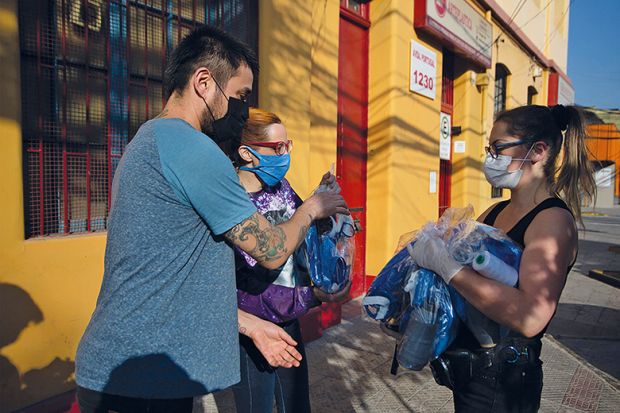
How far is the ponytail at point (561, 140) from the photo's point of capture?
1967 mm

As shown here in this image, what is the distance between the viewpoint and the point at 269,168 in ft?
7.46

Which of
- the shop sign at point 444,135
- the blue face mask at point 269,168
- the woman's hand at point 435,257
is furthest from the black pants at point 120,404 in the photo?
the shop sign at point 444,135

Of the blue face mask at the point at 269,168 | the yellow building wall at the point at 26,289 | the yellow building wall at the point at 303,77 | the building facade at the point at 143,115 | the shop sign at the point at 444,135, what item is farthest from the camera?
the shop sign at the point at 444,135

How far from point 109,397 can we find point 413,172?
6.22 meters

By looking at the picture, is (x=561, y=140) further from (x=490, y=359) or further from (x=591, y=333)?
(x=591, y=333)

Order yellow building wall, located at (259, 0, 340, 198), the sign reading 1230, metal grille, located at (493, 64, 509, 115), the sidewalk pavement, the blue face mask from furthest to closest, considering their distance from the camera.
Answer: metal grille, located at (493, 64, 509, 115), the sign reading 1230, yellow building wall, located at (259, 0, 340, 198), the sidewalk pavement, the blue face mask

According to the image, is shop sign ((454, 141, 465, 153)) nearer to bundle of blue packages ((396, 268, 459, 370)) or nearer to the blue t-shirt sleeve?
bundle of blue packages ((396, 268, 459, 370))

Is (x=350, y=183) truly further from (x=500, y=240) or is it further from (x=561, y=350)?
(x=500, y=240)

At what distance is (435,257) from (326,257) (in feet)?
1.77

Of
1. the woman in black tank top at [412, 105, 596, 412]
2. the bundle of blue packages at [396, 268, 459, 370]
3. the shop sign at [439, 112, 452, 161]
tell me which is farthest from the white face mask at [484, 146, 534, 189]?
the shop sign at [439, 112, 452, 161]

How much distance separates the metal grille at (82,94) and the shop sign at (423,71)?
4162 mm

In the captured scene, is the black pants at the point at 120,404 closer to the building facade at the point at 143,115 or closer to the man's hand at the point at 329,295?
the man's hand at the point at 329,295

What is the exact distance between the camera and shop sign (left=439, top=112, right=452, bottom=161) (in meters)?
8.23

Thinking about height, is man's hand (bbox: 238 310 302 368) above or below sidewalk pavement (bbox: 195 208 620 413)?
above
